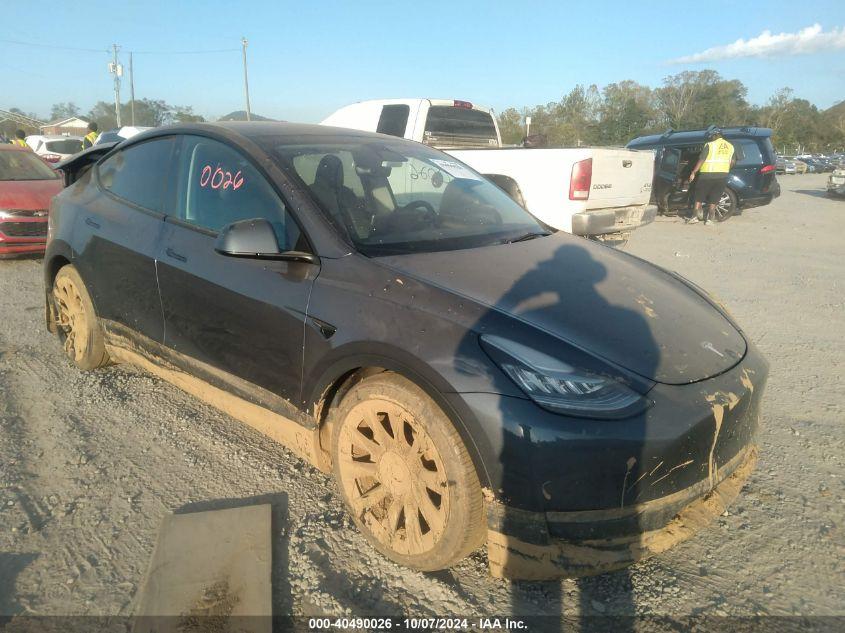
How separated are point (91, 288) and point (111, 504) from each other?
5.29ft

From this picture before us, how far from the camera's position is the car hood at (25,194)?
744 centimetres

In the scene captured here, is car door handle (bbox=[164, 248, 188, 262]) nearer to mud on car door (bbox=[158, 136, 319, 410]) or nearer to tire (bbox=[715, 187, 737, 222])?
mud on car door (bbox=[158, 136, 319, 410])

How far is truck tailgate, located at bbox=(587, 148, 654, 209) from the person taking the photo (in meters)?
6.86

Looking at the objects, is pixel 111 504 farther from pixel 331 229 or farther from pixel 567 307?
pixel 567 307

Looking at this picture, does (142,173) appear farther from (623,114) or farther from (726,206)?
(623,114)

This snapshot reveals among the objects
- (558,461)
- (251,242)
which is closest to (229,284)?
(251,242)

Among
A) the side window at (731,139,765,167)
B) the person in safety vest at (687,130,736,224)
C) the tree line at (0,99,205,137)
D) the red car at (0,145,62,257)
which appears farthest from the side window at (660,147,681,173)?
the tree line at (0,99,205,137)

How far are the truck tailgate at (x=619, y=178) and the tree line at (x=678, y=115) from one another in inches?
1064

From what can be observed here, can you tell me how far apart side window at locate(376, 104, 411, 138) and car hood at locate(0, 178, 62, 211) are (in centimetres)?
434

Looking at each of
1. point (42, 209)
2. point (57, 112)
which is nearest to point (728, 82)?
point (42, 209)

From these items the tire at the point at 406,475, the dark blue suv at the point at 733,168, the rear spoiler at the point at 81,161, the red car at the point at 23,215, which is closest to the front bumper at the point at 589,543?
the tire at the point at 406,475

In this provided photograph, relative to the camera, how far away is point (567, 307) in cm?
238

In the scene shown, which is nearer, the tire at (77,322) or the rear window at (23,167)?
the tire at (77,322)

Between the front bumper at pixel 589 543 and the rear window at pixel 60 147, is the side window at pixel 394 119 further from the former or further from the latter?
the rear window at pixel 60 147
